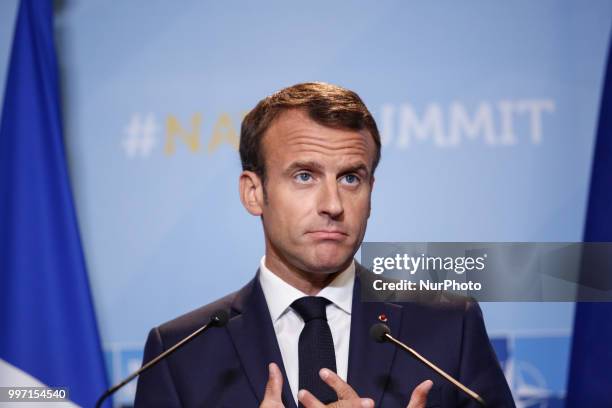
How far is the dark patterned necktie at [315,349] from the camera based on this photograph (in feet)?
6.56

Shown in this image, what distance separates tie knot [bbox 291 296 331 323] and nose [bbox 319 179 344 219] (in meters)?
0.25

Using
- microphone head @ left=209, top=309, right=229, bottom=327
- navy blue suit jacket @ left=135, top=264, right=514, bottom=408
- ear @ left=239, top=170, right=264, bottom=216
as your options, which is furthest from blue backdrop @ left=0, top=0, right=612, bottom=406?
microphone head @ left=209, top=309, right=229, bottom=327

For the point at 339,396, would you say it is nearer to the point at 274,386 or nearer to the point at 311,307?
the point at 274,386

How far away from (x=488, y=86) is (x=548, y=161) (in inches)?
15.2

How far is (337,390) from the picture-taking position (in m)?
1.85

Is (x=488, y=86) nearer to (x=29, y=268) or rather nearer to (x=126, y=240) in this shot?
(x=126, y=240)

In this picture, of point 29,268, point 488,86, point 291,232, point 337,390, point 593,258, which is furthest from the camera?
point 488,86

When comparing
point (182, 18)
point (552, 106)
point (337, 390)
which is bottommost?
point (337, 390)

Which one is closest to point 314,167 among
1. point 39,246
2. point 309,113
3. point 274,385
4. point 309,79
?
point 309,113

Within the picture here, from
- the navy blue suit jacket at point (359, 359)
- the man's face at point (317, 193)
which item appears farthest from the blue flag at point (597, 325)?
the man's face at point (317, 193)

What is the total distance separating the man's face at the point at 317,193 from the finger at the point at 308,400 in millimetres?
382

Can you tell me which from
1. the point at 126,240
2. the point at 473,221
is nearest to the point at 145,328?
the point at 126,240

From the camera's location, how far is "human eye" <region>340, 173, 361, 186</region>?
215 cm

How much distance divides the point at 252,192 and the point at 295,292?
0.34m
